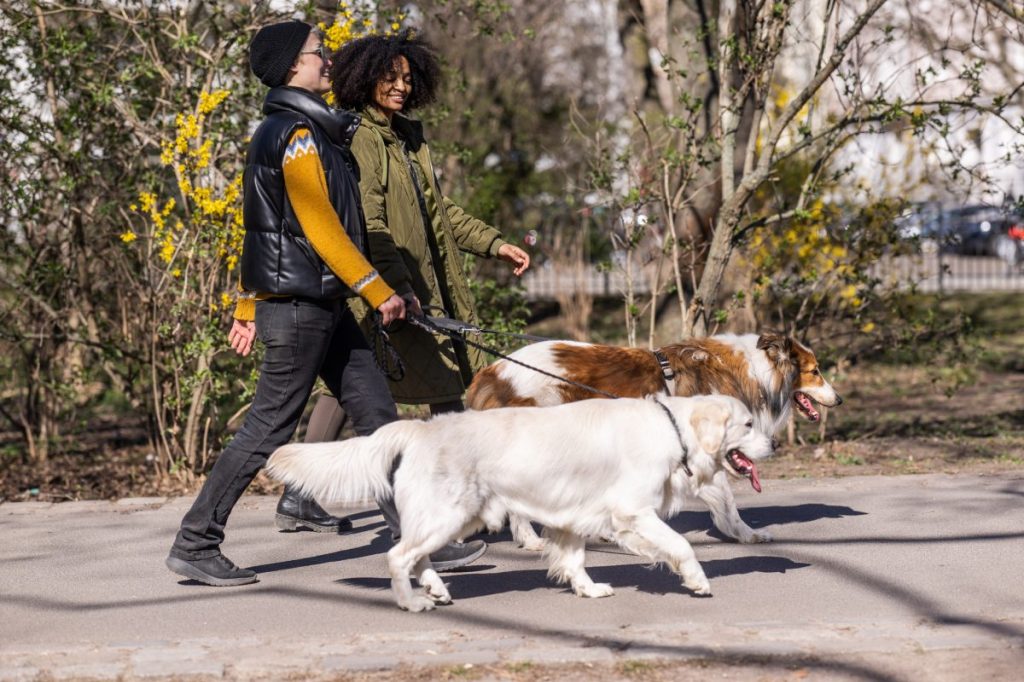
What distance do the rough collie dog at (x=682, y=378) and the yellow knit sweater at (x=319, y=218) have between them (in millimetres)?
1131

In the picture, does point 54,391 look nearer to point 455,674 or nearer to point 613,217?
point 613,217

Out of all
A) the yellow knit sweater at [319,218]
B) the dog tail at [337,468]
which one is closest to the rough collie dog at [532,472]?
the dog tail at [337,468]

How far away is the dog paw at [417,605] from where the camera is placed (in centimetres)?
468

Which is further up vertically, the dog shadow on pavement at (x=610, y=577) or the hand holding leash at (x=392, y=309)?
the hand holding leash at (x=392, y=309)

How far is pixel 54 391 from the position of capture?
29.4ft

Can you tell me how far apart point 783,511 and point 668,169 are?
2326 millimetres

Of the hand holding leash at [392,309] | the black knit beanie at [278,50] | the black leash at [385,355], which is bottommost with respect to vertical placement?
the black leash at [385,355]

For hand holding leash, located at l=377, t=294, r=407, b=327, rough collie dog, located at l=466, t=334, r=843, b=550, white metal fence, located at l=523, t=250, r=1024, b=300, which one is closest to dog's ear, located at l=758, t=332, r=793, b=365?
rough collie dog, located at l=466, t=334, r=843, b=550

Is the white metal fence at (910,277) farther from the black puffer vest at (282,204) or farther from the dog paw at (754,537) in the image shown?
the black puffer vest at (282,204)

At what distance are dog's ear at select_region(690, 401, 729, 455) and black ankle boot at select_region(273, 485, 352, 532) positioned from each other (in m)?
2.16

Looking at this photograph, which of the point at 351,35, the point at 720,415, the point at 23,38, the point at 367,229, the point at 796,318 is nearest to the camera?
the point at 720,415

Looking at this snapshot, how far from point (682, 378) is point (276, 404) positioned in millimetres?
1939

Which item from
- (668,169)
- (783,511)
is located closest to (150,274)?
(668,169)

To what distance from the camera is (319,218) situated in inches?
187
